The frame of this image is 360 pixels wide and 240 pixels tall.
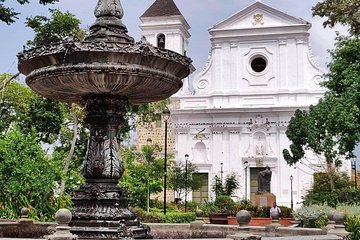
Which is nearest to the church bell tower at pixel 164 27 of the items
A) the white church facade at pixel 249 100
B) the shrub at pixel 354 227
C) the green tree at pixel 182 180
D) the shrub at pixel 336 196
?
the white church facade at pixel 249 100

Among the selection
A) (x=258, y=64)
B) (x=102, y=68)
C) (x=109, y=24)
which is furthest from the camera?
(x=258, y=64)

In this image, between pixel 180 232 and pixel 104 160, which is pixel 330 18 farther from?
pixel 104 160

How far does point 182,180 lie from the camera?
126 feet

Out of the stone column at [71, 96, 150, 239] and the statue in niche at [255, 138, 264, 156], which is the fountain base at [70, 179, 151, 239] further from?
the statue in niche at [255, 138, 264, 156]

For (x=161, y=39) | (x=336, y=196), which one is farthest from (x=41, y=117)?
(x=161, y=39)

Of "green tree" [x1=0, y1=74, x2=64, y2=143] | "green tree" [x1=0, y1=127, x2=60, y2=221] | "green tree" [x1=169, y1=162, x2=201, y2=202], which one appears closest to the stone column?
"green tree" [x1=0, y1=127, x2=60, y2=221]

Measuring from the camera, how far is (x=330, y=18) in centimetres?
1827

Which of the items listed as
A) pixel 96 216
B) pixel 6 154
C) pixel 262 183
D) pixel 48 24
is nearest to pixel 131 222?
pixel 96 216

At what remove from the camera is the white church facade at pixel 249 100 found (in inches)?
1590

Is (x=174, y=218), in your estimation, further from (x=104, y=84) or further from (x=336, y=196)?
(x=104, y=84)

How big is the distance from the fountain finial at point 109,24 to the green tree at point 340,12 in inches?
454

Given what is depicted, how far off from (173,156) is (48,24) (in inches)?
756

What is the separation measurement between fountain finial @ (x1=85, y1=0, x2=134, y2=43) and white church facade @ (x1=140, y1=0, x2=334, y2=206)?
33.1 meters

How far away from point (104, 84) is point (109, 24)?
1.06 m
